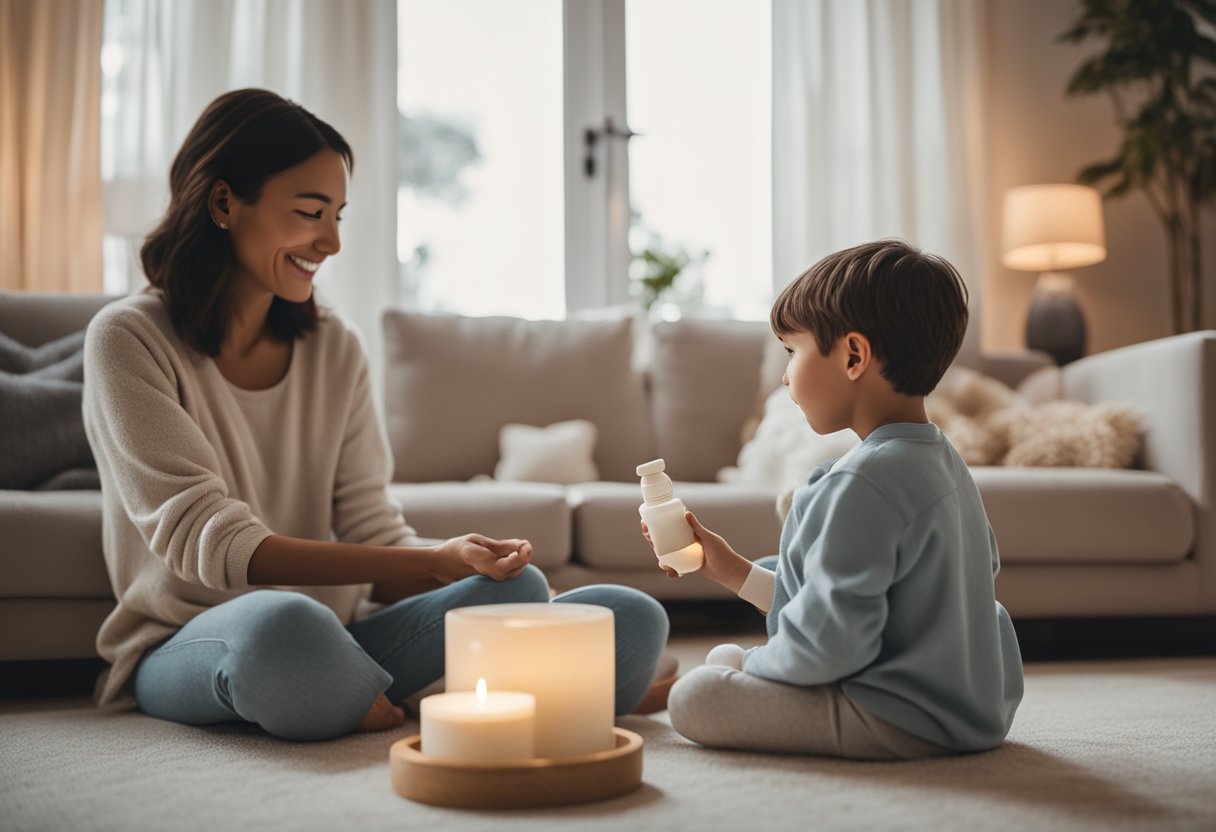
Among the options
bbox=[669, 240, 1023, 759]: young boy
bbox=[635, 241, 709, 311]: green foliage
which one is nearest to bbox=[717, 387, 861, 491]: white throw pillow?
bbox=[635, 241, 709, 311]: green foliage

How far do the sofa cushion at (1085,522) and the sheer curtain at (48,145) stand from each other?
2.55 metres

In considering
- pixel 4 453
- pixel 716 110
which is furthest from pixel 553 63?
pixel 4 453

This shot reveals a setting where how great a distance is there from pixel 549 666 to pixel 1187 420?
191 cm

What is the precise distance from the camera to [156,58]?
11.3 ft

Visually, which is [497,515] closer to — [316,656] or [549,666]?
[316,656]

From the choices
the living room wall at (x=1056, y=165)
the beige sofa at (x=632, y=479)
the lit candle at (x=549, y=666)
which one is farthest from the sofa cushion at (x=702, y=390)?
the lit candle at (x=549, y=666)

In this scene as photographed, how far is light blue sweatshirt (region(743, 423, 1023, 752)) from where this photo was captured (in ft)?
4.02

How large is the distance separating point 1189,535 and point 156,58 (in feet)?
10.1

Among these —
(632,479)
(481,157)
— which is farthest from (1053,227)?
(481,157)

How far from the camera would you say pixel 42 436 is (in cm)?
216

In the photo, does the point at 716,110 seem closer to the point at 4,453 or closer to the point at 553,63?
the point at 553,63

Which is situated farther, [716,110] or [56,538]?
[716,110]

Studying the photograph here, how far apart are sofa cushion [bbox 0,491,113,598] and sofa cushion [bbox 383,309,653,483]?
112cm

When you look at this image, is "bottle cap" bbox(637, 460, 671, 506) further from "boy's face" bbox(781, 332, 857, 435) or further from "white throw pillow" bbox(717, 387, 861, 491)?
"white throw pillow" bbox(717, 387, 861, 491)
